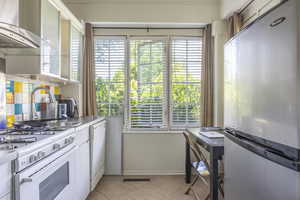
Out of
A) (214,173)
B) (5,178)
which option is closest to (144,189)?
(214,173)

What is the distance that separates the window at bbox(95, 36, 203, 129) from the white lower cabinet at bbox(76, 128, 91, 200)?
113 cm

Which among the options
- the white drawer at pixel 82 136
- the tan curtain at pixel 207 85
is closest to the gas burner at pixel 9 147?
the white drawer at pixel 82 136

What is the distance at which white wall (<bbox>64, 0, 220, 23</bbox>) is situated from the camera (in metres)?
3.40

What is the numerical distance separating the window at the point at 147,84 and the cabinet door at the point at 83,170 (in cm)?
116

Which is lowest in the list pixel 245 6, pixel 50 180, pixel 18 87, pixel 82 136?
pixel 50 180

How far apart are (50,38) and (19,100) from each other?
71 centimetres

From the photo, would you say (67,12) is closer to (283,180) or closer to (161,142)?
(161,142)

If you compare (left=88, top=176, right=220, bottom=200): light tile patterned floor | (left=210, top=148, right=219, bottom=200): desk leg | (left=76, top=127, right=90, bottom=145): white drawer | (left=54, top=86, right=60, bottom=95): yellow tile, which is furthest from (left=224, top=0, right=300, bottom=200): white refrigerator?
(left=54, top=86, right=60, bottom=95): yellow tile

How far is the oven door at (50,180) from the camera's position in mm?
1207

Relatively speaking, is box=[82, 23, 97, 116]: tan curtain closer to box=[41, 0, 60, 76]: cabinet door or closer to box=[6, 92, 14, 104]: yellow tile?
box=[41, 0, 60, 76]: cabinet door

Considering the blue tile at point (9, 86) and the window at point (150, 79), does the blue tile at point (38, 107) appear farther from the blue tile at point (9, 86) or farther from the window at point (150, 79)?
the window at point (150, 79)

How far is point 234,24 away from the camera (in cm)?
304

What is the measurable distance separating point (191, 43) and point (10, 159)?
122 inches

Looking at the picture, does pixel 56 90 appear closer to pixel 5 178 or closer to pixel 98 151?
pixel 98 151
